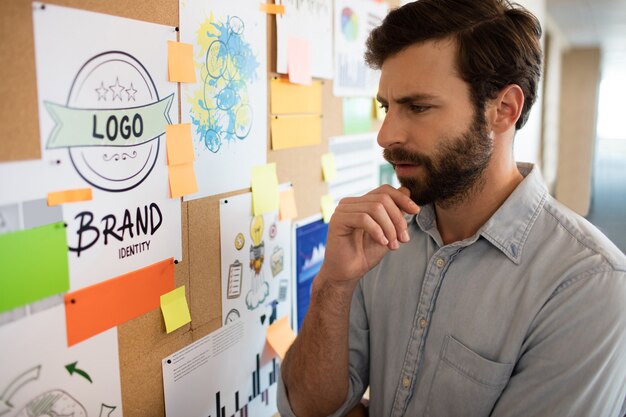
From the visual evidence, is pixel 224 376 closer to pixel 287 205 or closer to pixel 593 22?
pixel 287 205

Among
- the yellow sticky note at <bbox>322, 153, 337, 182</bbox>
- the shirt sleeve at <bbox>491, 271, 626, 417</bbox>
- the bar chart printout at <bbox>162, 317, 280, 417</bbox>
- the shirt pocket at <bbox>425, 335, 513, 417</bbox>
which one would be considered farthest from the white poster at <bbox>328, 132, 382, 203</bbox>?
the shirt sleeve at <bbox>491, 271, 626, 417</bbox>

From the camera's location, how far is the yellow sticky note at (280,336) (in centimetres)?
121

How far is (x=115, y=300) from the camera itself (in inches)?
31.2

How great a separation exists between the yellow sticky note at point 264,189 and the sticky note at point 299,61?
231 millimetres

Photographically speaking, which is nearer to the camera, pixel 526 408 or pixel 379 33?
pixel 526 408

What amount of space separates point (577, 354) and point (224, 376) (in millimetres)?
689

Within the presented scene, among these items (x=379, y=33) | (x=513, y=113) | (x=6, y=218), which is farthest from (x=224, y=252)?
(x=513, y=113)

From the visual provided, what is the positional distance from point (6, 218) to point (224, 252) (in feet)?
1.50

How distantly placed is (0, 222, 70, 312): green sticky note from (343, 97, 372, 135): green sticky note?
0.93m

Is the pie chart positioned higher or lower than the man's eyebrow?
higher

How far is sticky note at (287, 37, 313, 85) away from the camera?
3.85 feet

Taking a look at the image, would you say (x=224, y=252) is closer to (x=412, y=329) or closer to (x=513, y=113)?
(x=412, y=329)

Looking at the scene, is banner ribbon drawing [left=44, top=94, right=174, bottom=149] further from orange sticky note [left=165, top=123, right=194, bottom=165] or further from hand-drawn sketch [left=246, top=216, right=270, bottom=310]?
hand-drawn sketch [left=246, top=216, right=270, bottom=310]

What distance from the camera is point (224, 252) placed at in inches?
40.6
